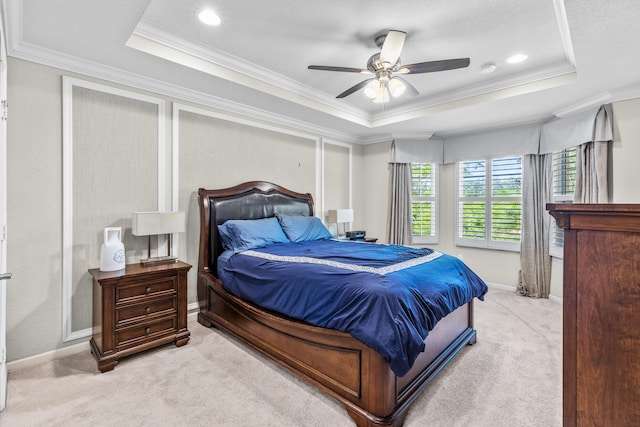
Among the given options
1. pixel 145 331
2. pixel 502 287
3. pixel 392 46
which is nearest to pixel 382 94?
pixel 392 46

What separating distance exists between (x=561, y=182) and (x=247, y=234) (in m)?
4.20

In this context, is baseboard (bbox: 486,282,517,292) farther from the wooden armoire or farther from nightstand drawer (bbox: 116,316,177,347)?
nightstand drawer (bbox: 116,316,177,347)

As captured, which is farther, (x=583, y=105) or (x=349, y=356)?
(x=583, y=105)

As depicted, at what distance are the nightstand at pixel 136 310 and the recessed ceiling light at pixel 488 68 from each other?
11.6ft

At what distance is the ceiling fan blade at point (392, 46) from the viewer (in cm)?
224

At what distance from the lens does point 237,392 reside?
209 centimetres

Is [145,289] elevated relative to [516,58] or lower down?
lower down

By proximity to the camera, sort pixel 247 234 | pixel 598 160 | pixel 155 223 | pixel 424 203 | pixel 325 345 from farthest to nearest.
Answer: pixel 424 203 < pixel 598 160 < pixel 247 234 < pixel 155 223 < pixel 325 345

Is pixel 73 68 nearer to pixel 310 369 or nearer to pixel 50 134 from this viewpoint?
pixel 50 134

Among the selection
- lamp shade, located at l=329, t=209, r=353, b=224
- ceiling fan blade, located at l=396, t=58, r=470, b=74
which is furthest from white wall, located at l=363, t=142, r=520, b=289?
ceiling fan blade, located at l=396, t=58, r=470, b=74

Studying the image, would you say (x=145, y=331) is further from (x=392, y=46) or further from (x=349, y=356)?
(x=392, y=46)

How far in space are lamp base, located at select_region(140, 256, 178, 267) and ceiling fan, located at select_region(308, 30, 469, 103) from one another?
2186 mm

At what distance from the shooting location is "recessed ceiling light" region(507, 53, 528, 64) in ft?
9.60

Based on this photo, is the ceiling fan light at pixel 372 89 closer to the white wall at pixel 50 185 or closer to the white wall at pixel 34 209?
the white wall at pixel 50 185
